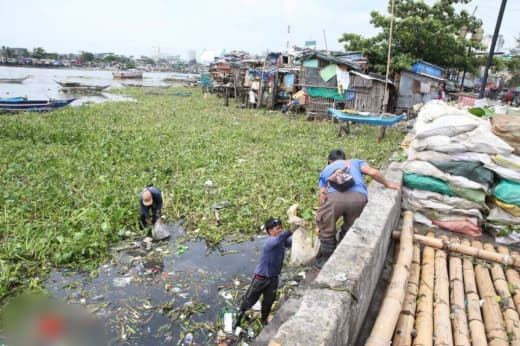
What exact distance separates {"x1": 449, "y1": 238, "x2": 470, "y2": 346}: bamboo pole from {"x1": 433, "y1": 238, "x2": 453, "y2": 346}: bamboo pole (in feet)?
0.17

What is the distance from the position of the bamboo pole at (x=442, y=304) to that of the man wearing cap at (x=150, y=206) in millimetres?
3873

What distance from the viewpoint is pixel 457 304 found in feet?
9.14

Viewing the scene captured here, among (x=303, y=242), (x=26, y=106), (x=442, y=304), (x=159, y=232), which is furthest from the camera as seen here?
(x=26, y=106)

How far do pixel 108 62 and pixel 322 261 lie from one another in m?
129

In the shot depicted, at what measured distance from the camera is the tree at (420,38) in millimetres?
16062

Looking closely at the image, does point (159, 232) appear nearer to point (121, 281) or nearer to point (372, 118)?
point (121, 281)

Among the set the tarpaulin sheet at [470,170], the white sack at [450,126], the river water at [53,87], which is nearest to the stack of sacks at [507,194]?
the tarpaulin sheet at [470,170]

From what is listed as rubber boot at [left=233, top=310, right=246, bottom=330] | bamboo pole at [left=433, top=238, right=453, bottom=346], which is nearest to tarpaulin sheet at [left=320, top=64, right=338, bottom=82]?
bamboo pole at [left=433, top=238, right=453, bottom=346]

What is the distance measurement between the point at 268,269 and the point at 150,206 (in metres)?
2.62

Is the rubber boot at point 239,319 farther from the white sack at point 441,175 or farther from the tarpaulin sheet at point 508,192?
the tarpaulin sheet at point 508,192

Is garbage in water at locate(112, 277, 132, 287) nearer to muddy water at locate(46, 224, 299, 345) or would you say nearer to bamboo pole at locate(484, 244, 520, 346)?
muddy water at locate(46, 224, 299, 345)

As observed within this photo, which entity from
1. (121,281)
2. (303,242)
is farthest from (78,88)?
(303,242)

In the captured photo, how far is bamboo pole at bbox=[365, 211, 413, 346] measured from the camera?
213 centimetres

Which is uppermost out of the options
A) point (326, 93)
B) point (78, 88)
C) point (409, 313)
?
point (326, 93)
